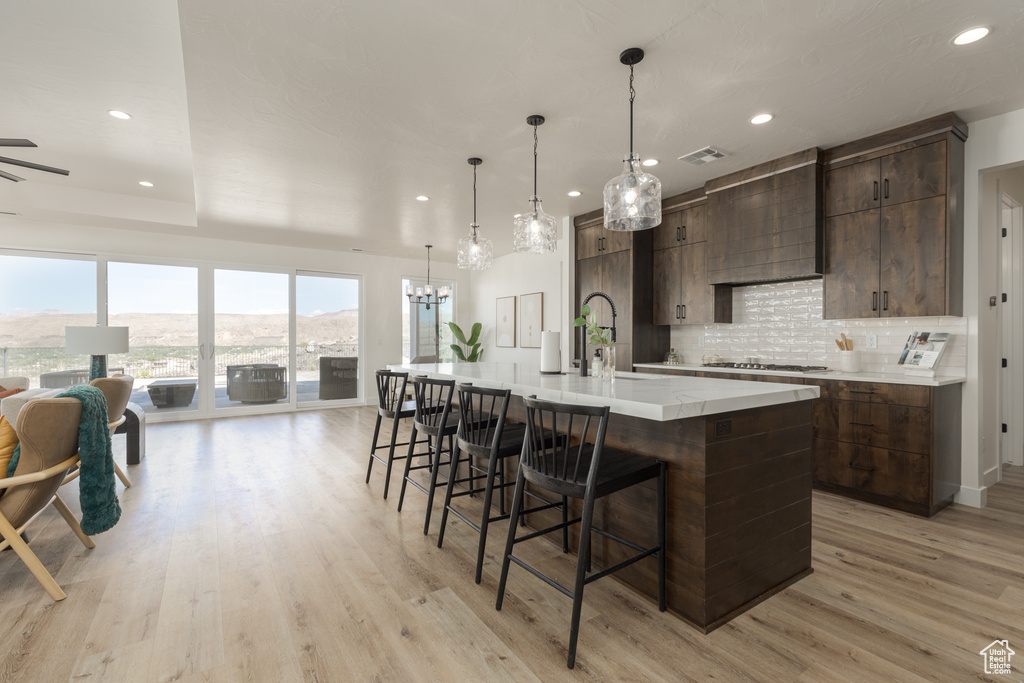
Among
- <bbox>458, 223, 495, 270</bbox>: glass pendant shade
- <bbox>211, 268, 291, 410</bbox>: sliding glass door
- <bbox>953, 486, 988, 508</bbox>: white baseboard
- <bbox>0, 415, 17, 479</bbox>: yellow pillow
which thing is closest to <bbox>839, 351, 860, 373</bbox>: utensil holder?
<bbox>953, 486, 988, 508</bbox>: white baseboard

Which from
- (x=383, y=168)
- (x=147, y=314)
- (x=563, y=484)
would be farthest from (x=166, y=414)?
(x=563, y=484)

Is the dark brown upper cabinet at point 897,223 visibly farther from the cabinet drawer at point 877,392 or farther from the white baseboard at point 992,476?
the white baseboard at point 992,476

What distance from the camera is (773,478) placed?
81.7 inches

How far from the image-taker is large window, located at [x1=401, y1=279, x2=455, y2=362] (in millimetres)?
8312

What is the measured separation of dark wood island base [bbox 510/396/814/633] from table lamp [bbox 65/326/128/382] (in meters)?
4.42

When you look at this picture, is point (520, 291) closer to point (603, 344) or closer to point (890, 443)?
point (603, 344)

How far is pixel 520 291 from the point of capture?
292 inches

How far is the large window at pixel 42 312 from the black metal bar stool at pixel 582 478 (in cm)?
658

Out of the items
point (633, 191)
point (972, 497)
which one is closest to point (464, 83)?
point (633, 191)

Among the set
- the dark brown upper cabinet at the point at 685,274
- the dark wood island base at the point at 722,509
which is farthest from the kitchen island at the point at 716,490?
the dark brown upper cabinet at the point at 685,274

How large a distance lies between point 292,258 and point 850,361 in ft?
23.6

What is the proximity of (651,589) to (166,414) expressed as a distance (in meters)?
6.88

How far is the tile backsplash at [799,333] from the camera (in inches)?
130

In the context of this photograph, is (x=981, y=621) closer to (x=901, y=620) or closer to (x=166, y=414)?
(x=901, y=620)
